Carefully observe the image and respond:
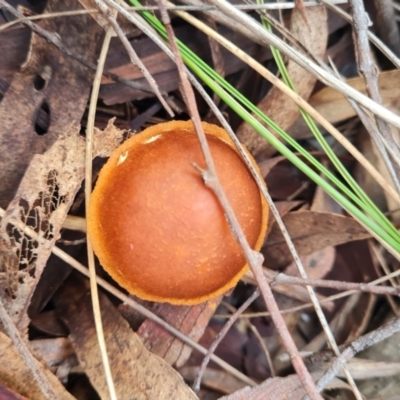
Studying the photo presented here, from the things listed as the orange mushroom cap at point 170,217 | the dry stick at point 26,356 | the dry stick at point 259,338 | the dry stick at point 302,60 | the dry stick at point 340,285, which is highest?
the dry stick at point 302,60

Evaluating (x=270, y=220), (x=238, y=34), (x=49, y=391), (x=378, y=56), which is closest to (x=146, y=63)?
(x=238, y=34)

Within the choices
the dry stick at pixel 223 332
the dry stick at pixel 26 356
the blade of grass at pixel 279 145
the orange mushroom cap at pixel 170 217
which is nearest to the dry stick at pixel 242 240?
the orange mushroom cap at pixel 170 217

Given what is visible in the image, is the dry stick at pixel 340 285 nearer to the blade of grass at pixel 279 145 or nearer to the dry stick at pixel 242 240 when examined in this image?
the dry stick at pixel 242 240

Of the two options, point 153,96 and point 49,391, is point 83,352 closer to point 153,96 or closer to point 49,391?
point 49,391

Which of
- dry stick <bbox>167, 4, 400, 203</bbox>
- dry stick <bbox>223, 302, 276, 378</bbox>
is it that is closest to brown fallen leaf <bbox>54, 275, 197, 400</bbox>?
dry stick <bbox>223, 302, 276, 378</bbox>

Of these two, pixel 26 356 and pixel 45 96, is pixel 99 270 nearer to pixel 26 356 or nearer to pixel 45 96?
pixel 26 356

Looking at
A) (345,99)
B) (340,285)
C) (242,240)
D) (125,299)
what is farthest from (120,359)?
(345,99)
